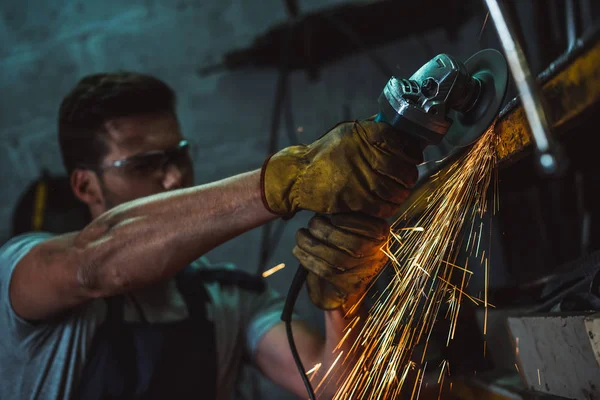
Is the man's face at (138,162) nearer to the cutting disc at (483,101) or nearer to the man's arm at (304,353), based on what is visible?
the man's arm at (304,353)

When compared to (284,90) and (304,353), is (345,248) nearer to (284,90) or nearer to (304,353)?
(304,353)

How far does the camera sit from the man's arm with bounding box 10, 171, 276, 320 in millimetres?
1132

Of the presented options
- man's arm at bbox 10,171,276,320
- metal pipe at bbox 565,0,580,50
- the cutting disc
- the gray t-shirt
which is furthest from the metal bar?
the gray t-shirt

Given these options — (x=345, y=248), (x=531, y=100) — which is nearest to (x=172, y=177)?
(x=345, y=248)

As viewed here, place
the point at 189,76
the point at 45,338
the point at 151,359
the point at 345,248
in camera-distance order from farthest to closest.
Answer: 1. the point at 189,76
2. the point at 151,359
3. the point at 45,338
4. the point at 345,248

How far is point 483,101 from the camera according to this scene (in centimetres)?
99

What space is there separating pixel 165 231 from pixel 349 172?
50 centimetres

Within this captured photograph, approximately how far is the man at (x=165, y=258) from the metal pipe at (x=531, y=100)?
12.4 inches

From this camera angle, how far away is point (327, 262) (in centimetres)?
114

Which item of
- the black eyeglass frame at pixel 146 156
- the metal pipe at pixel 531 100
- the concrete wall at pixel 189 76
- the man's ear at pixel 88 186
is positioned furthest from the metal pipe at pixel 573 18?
the man's ear at pixel 88 186

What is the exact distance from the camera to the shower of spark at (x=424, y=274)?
1.22 metres

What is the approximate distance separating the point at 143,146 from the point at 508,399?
5.17 feet

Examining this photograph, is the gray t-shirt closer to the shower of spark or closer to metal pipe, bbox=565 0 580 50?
the shower of spark

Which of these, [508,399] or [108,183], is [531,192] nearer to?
[508,399]
